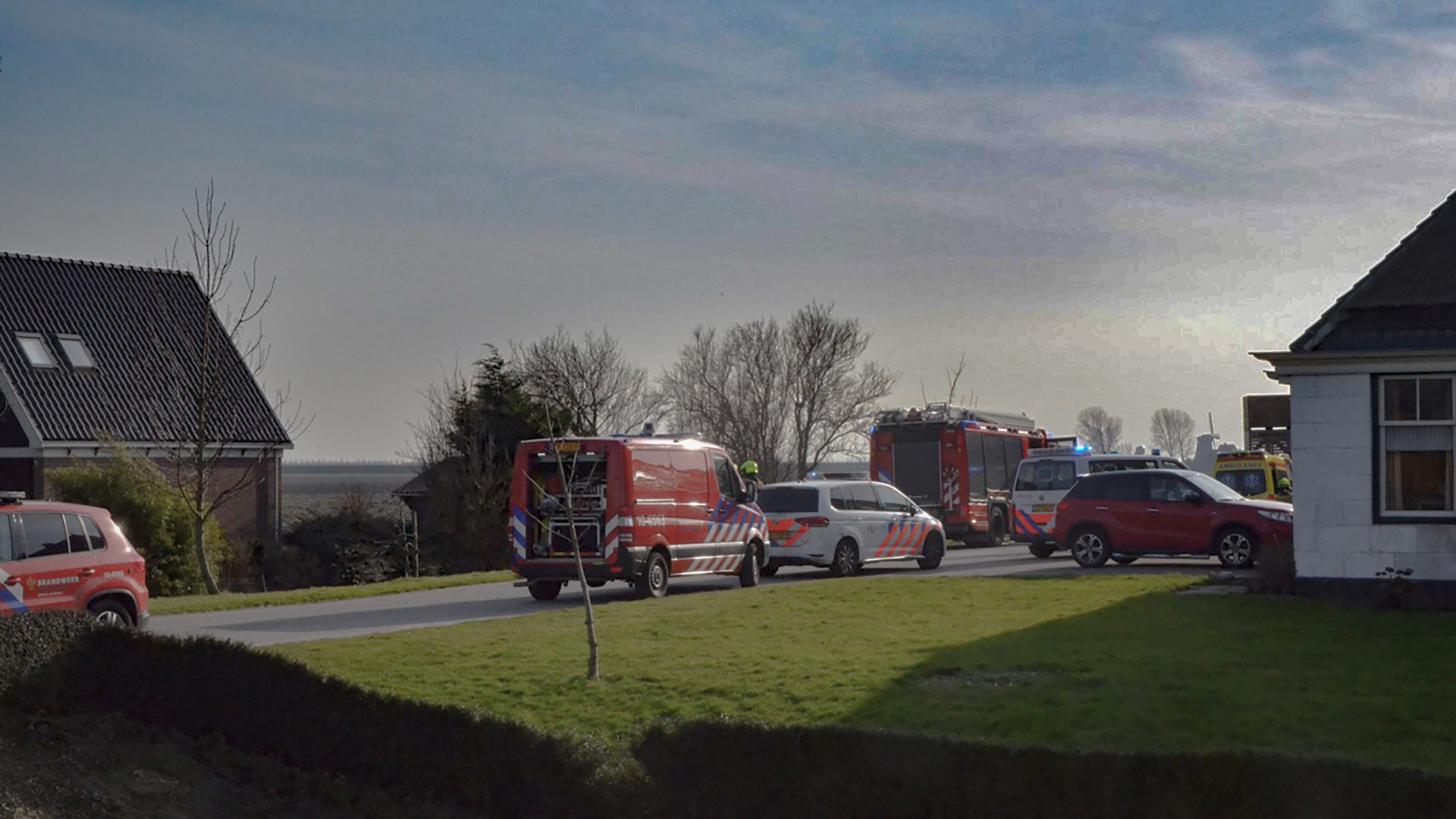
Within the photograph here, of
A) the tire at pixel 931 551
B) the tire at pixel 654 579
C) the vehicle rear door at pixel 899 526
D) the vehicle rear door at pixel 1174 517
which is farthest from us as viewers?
the tire at pixel 931 551

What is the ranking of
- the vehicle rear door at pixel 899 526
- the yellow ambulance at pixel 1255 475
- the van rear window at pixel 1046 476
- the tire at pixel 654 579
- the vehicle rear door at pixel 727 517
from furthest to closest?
1. the yellow ambulance at pixel 1255 475
2. the van rear window at pixel 1046 476
3. the vehicle rear door at pixel 899 526
4. the vehicle rear door at pixel 727 517
5. the tire at pixel 654 579

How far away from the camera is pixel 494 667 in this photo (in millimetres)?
12867

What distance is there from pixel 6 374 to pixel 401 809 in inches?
1134

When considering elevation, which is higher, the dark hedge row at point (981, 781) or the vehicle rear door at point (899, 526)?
the vehicle rear door at point (899, 526)

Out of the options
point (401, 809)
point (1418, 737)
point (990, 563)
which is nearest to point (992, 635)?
point (1418, 737)

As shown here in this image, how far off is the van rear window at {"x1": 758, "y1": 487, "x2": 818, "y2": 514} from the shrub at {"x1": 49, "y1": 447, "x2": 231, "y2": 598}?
479 inches

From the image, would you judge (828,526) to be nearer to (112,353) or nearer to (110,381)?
(110,381)

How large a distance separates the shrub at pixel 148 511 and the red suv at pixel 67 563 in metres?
14.6

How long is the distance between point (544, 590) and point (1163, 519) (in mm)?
10214

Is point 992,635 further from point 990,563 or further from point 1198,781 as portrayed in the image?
point 990,563

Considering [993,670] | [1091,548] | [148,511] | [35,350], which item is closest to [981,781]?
[993,670]

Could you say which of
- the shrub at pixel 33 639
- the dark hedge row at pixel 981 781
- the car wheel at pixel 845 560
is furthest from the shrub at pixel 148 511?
the dark hedge row at pixel 981 781

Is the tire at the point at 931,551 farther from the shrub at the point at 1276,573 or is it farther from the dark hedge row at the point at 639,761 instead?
the dark hedge row at the point at 639,761

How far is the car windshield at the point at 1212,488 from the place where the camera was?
23.4 metres
